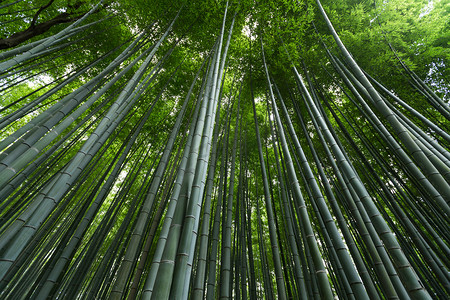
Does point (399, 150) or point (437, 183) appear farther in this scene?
point (399, 150)

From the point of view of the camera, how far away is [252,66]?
155 inches

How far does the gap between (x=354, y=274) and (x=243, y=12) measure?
3452 mm

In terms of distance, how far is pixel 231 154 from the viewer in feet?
11.7

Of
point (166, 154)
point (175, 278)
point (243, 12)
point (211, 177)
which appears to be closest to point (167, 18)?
point (243, 12)

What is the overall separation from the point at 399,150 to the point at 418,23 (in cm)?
365

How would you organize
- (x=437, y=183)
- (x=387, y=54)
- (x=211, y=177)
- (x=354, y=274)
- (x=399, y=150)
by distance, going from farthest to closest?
(x=387, y=54) < (x=211, y=177) < (x=399, y=150) < (x=354, y=274) < (x=437, y=183)

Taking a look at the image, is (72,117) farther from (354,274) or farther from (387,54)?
(387,54)

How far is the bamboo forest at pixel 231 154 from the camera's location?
1.11 meters

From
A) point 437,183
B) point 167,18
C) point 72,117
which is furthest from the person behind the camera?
point 167,18

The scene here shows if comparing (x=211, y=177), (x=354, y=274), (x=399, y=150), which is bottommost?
(x=354, y=274)

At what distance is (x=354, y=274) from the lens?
40.8 inches

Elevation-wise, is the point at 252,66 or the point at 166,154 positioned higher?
the point at 252,66

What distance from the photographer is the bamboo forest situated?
1.11 metres

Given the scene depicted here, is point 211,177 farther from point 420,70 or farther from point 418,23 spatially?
point 418,23
